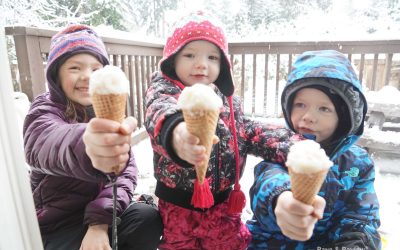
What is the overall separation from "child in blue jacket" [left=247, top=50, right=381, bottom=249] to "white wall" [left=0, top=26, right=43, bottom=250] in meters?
0.84

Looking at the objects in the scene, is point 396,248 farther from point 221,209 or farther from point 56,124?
point 56,124

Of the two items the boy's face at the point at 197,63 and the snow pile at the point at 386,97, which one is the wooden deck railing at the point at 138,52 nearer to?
the snow pile at the point at 386,97

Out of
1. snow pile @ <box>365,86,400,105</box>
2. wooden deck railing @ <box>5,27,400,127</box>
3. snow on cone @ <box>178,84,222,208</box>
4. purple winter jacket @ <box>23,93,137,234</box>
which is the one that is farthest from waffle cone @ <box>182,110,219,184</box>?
snow pile @ <box>365,86,400,105</box>

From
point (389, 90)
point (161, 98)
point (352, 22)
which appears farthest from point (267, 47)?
point (352, 22)

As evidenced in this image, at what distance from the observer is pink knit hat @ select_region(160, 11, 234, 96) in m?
1.34

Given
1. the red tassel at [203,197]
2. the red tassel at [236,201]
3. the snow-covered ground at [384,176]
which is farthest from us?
the snow-covered ground at [384,176]

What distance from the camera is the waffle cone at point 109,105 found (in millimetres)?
673

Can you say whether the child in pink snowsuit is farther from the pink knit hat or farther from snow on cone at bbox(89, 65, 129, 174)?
snow on cone at bbox(89, 65, 129, 174)

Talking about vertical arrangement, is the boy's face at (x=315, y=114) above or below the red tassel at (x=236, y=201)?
above

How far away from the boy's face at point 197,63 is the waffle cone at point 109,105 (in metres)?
0.69

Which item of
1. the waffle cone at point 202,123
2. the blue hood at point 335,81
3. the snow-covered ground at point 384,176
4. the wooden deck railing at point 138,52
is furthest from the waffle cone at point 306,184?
the wooden deck railing at point 138,52

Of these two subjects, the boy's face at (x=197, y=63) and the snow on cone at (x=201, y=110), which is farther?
the boy's face at (x=197, y=63)

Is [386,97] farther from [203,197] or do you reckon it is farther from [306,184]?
[306,184]

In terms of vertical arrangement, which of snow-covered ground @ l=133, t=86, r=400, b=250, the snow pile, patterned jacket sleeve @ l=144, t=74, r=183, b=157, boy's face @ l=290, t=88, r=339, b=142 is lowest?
snow-covered ground @ l=133, t=86, r=400, b=250
